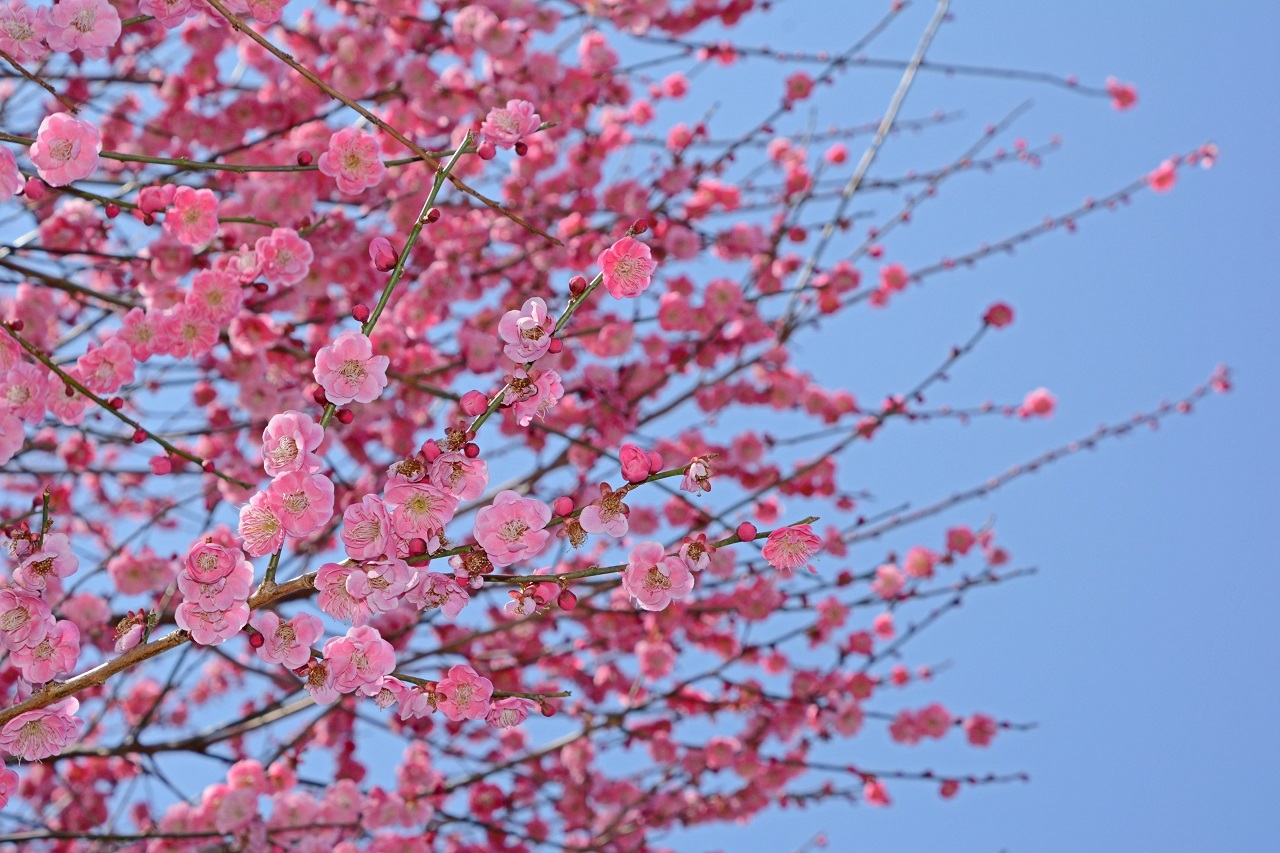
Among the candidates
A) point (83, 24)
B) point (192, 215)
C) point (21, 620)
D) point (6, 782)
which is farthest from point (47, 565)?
point (83, 24)

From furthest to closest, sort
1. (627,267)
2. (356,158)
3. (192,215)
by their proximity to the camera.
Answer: (192,215), (356,158), (627,267)

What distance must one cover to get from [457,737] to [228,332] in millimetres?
2914

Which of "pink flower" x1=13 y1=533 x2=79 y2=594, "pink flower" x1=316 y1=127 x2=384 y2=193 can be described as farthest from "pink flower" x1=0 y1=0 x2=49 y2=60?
"pink flower" x1=13 y1=533 x2=79 y2=594

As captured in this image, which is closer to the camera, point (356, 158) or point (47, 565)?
point (47, 565)

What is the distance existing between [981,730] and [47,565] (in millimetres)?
5540

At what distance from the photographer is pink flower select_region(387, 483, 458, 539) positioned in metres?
1.81

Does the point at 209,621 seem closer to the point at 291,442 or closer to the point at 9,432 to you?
the point at 291,442

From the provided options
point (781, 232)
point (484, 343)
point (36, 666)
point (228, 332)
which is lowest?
point (36, 666)

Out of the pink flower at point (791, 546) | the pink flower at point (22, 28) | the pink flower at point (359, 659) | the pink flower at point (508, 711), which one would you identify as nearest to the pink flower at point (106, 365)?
the pink flower at point (22, 28)

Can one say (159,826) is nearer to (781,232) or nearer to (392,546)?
(392,546)

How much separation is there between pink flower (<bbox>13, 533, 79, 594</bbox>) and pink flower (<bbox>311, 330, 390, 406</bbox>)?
649 millimetres

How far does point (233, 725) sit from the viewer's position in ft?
13.6

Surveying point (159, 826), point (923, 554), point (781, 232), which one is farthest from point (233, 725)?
point (923, 554)

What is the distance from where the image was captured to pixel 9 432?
242 cm
